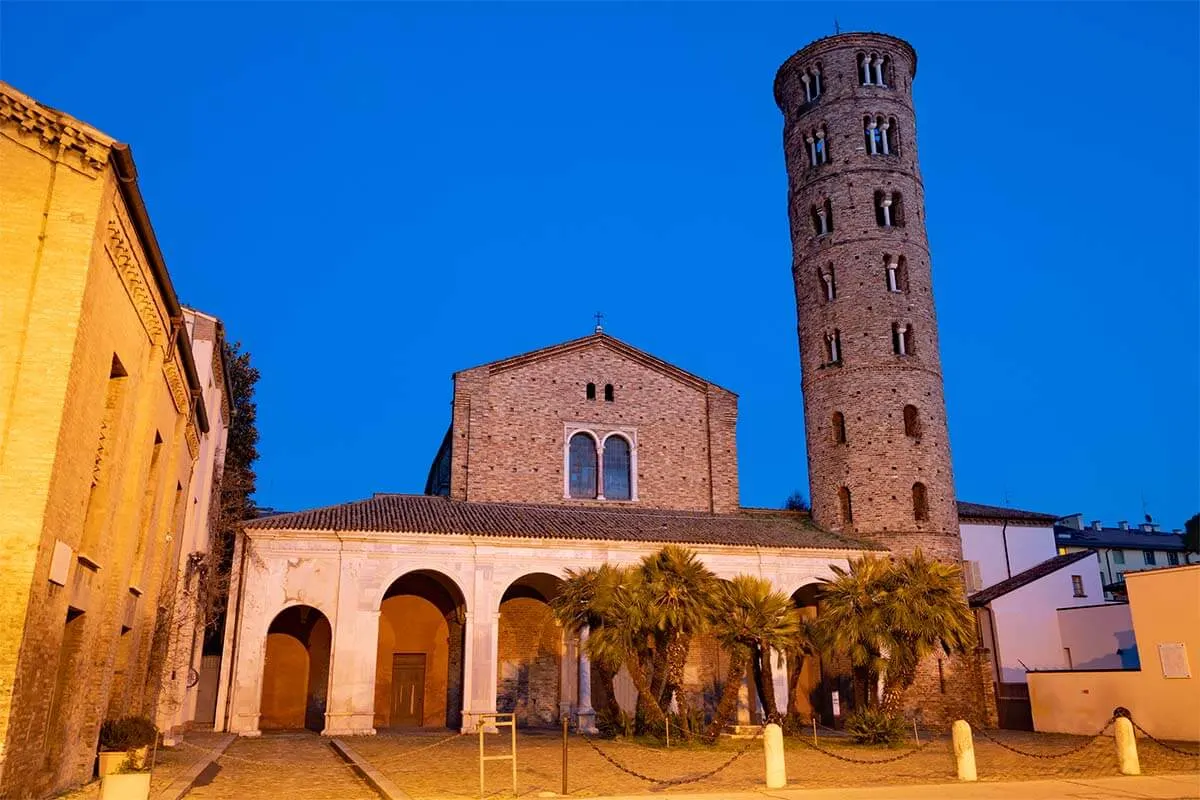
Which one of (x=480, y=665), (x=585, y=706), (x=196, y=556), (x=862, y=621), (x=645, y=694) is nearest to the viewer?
(x=645, y=694)

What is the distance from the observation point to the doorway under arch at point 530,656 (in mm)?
28938

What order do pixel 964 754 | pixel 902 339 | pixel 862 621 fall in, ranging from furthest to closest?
pixel 902 339 < pixel 862 621 < pixel 964 754

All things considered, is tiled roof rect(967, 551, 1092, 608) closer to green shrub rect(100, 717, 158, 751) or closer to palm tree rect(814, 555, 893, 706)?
palm tree rect(814, 555, 893, 706)

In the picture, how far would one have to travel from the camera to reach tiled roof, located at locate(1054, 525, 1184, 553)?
53531mm

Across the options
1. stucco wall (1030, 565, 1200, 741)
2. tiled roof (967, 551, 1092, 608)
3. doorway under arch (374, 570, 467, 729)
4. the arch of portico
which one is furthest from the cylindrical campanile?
doorway under arch (374, 570, 467, 729)

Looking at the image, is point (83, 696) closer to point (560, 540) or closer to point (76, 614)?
point (76, 614)

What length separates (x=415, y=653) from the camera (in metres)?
29.3

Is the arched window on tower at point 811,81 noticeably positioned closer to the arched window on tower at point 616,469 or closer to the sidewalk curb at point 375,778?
the arched window on tower at point 616,469

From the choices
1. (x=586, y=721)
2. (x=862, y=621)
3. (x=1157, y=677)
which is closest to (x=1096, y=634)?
(x=1157, y=677)

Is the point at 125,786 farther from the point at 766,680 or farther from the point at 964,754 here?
the point at 766,680

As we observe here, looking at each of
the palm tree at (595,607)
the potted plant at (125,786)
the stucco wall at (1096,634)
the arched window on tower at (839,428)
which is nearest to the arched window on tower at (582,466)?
the arched window on tower at (839,428)

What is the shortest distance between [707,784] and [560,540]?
13195 mm

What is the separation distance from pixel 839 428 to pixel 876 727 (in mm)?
13334

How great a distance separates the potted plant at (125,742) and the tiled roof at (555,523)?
11002 millimetres
